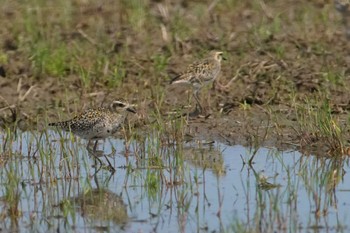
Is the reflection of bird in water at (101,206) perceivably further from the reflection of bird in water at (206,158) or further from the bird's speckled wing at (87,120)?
the bird's speckled wing at (87,120)

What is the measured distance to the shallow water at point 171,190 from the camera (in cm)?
910

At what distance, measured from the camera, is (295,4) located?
16.8 meters

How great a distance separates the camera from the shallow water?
29.9 feet

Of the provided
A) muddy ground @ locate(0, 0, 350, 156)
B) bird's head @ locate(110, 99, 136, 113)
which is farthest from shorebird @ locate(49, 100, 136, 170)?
muddy ground @ locate(0, 0, 350, 156)

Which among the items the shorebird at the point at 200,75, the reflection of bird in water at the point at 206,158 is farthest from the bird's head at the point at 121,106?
the shorebird at the point at 200,75

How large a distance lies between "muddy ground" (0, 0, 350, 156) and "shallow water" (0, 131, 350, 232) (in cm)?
75

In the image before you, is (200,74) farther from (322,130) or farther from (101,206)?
(101,206)

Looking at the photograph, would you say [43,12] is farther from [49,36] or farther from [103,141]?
[103,141]

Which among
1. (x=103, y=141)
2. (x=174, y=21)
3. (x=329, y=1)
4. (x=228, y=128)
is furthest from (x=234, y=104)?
(x=329, y=1)

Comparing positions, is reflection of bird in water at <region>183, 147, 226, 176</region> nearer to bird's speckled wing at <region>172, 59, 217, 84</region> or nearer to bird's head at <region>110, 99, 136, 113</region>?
bird's head at <region>110, 99, 136, 113</region>

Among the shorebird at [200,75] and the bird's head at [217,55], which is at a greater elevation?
the bird's head at [217,55]

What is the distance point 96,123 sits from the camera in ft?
38.8

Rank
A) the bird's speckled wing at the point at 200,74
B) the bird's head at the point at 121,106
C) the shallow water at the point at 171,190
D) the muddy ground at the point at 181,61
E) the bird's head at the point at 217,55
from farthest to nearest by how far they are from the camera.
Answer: the bird's head at the point at 217,55
the bird's speckled wing at the point at 200,74
the muddy ground at the point at 181,61
the bird's head at the point at 121,106
the shallow water at the point at 171,190

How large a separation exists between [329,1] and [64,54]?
14.0 feet
